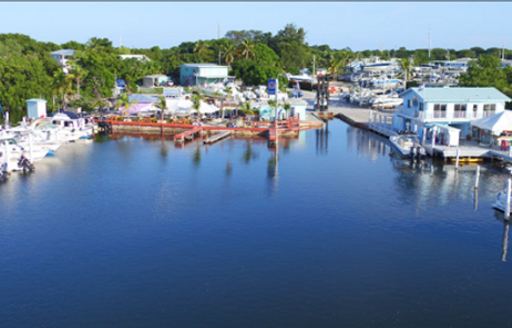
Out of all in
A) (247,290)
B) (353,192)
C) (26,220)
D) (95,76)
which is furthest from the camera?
(95,76)

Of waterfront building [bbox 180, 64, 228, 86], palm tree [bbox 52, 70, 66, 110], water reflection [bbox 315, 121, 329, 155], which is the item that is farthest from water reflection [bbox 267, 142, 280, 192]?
waterfront building [bbox 180, 64, 228, 86]

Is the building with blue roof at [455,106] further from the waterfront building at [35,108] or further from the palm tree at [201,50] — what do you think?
the palm tree at [201,50]

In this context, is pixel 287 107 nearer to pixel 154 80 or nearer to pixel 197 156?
pixel 197 156

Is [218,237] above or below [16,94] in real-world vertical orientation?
below

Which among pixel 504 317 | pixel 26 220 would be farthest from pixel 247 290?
pixel 26 220

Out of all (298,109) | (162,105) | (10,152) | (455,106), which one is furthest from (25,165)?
(455,106)

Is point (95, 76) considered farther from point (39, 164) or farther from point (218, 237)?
point (218, 237)

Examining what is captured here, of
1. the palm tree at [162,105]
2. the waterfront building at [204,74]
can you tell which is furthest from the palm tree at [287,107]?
the waterfront building at [204,74]
